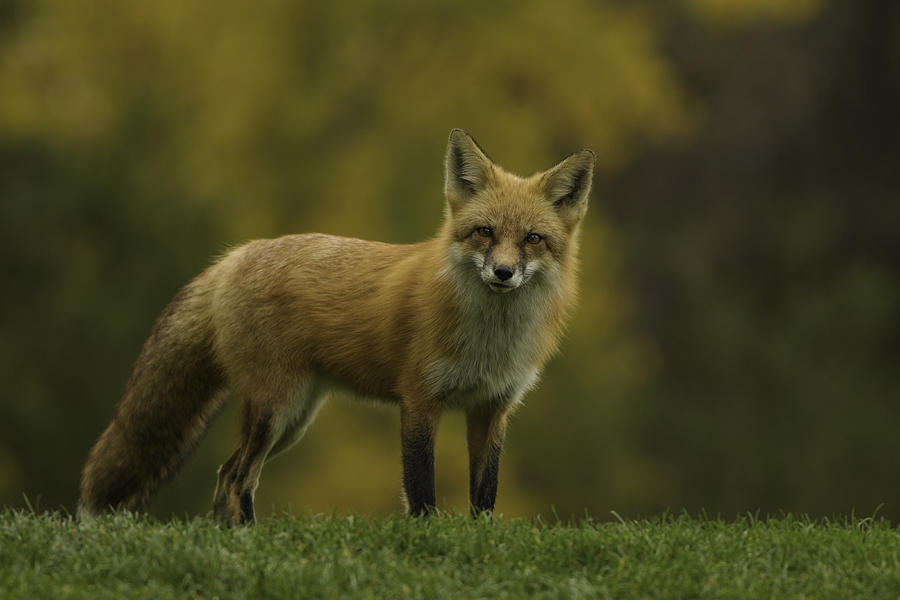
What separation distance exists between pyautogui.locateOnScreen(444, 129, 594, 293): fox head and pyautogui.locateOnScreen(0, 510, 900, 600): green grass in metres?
1.30

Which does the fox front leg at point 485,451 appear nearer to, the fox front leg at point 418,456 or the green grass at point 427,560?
the fox front leg at point 418,456

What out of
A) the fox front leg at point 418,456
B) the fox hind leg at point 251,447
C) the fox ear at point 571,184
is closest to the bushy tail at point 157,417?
the fox hind leg at point 251,447

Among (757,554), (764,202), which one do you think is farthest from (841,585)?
(764,202)

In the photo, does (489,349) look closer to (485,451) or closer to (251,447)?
(485,451)

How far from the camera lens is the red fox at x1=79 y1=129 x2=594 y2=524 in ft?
19.7

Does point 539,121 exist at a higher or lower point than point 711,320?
higher

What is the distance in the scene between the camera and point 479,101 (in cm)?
1605

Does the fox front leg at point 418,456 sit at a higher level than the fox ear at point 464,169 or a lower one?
lower

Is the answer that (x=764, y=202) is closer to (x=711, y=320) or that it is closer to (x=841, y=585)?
(x=711, y=320)

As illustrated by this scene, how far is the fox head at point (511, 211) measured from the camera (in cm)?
585

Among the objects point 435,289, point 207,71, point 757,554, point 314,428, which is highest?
point 207,71

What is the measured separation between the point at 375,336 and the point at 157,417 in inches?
55.6

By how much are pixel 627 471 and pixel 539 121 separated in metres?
5.09

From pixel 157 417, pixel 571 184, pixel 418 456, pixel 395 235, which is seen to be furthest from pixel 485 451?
pixel 395 235
